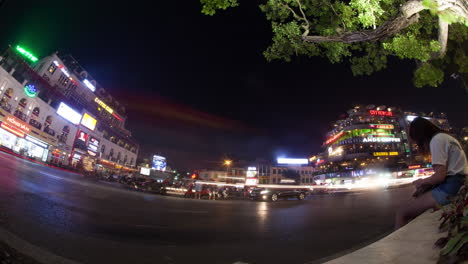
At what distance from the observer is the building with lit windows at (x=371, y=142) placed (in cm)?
8681

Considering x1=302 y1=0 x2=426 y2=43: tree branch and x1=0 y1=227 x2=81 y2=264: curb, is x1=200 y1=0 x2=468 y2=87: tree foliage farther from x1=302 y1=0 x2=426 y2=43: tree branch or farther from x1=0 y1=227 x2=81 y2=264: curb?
x1=0 y1=227 x2=81 y2=264: curb

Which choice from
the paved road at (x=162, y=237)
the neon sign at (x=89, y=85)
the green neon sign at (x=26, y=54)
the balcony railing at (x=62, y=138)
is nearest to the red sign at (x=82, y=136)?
the balcony railing at (x=62, y=138)

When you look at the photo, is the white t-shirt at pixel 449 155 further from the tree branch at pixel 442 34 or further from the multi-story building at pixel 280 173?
the multi-story building at pixel 280 173

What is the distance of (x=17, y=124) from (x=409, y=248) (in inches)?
2192

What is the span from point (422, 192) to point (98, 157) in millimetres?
74148

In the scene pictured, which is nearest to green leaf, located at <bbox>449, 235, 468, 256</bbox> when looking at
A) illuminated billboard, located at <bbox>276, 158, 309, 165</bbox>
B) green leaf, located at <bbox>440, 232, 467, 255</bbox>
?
green leaf, located at <bbox>440, 232, 467, 255</bbox>

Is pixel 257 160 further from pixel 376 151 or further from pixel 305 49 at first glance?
pixel 305 49

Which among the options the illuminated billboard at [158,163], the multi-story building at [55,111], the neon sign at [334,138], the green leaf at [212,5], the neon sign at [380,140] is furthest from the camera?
the neon sign at [334,138]

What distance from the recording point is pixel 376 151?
88.9m

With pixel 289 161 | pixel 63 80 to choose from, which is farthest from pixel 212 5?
pixel 289 161

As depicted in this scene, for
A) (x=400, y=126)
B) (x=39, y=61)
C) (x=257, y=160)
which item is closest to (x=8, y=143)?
(x=39, y=61)

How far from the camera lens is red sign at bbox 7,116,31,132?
37031 millimetres

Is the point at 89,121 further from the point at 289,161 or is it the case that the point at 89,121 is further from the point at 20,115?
the point at 289,161

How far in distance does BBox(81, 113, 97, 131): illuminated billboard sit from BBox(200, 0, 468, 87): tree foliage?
6307cm
